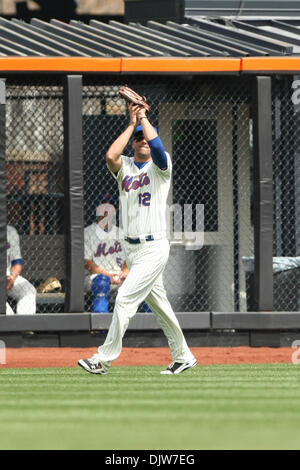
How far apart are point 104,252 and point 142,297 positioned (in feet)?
11.7

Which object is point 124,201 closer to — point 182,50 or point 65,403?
point 65,403

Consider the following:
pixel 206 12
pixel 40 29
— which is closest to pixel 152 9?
pixel 206 12

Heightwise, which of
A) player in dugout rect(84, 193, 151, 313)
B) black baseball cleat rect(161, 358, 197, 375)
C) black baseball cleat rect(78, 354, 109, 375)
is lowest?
black baseball cleat rect(161, 358, 197, 375)

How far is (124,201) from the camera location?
9.36 m

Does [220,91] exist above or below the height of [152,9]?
below

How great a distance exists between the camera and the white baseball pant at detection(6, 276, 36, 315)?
484 inches

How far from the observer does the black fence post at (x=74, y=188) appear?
11.8m

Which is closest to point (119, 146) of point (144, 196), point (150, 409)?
point (144, 196)

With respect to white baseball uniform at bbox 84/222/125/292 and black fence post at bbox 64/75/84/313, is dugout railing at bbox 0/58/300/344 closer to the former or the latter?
white baseball uniform at bbox 84/222/125/292

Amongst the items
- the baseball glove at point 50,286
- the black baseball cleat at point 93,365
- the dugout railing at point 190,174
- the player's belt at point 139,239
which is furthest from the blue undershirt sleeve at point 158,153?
the baseball glove at point 50,286

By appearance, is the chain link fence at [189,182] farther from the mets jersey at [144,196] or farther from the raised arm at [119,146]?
the raised arm at [119,146]

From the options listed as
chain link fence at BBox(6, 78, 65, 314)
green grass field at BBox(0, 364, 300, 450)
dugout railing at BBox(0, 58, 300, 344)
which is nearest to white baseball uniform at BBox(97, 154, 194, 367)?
green grass field at BBox(0, 364, 300, 450)

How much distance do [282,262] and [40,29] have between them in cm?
376

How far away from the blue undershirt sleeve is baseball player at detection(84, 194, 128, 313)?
3.43 meters
